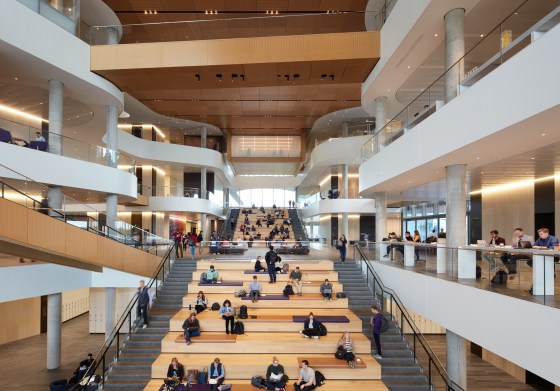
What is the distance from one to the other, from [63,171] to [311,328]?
33.1 ft

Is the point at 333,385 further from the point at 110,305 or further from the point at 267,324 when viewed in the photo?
the point at 110,305

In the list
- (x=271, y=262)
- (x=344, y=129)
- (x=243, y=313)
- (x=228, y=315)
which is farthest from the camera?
(x=344, y=129)

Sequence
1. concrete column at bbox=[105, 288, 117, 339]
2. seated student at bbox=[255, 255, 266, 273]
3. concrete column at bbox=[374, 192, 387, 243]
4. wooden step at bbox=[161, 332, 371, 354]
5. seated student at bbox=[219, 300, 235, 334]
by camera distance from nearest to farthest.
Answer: wooden step at bbox=[161, 332, 371, 354] < seated student at bbox=[219, 300, 235, 334] < seated student at bbox=[255, 255, 266, 273] < concrete column at bbox=[374, 192, 387, 243] < concrete column at bbox=[105, 288, 117, 339]

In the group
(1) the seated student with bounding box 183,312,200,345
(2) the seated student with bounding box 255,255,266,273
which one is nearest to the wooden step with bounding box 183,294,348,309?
(1) the seated student with bounding box 183,312,200,345

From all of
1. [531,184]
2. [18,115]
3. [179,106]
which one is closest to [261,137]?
[179,106]

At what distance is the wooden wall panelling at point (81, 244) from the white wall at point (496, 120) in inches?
404

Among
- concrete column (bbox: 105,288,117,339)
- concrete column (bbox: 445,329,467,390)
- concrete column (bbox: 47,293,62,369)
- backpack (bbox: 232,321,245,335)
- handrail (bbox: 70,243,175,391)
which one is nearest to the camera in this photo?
concrete column (bbox: 445,329,467,390)

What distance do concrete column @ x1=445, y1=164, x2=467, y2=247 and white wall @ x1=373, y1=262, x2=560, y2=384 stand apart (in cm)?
132

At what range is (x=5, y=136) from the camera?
39.8 ft

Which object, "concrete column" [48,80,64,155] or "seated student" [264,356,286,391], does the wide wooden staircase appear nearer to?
"seated student" [264,356,286,391]

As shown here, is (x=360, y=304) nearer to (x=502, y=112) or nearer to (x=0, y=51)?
(x=502, y=112)

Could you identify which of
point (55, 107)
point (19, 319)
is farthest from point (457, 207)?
point (19, 319)

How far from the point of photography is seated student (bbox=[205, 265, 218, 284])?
50.0ft

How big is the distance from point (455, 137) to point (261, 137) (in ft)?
93.8
